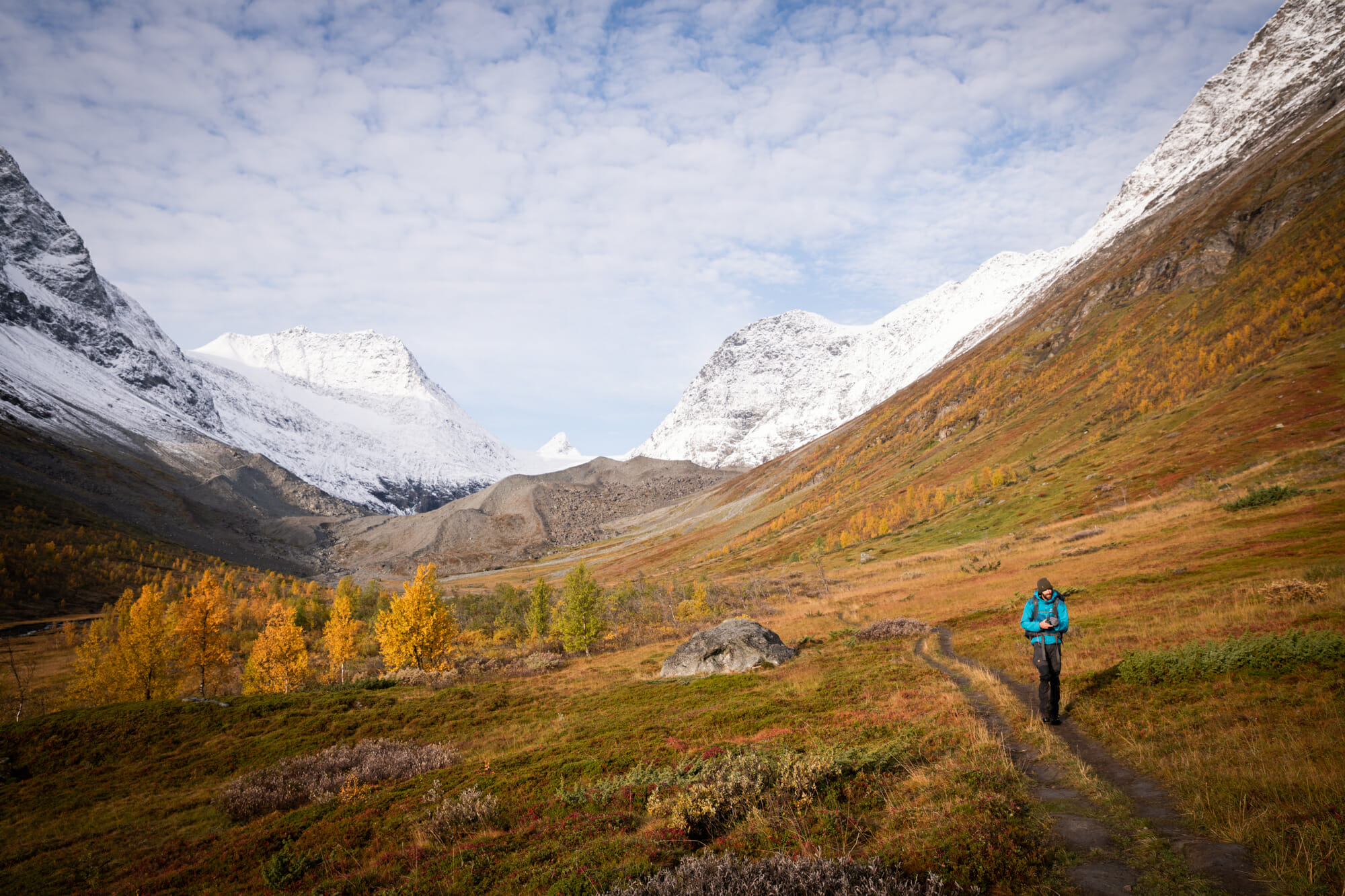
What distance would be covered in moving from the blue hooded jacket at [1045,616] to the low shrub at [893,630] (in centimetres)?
1862

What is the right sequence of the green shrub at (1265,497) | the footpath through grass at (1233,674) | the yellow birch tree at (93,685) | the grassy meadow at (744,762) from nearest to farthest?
the footpath through grass at (1233,674)
the grassy meadow at (744,762)
the green shrub at (1265,497)
the yellow birch tree at (93,685)

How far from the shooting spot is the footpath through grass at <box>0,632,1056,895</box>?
8773 mm

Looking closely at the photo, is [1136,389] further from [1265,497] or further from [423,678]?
[423,678]

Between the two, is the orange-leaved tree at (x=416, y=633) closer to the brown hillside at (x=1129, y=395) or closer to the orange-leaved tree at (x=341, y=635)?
the orange-leaved tree at (x=341, y=635)

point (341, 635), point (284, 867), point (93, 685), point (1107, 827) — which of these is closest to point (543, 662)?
point (341, 635)

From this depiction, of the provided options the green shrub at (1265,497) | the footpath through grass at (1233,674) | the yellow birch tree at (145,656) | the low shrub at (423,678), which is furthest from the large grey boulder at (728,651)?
the yellow birch tree at (145,656)

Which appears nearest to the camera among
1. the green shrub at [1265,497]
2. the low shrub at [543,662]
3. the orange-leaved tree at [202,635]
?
the green shrub at [1265,497]

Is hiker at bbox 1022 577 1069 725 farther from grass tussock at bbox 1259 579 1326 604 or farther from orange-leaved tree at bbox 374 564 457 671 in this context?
orange-leaved tree at bbox 374 564 457 671

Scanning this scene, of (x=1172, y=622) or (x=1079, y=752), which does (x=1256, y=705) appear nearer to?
(x=1079, y=752)

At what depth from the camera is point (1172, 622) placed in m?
18.9

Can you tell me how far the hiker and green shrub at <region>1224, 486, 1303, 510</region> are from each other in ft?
134

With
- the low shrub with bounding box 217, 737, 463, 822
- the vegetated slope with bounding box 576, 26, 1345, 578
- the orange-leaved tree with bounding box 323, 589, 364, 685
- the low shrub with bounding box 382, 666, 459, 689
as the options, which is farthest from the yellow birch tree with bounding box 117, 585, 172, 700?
the vegetated slope with bounding box 576, 26, 1345, 578

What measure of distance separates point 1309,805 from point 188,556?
219m

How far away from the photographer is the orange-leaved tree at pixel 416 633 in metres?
44.0
